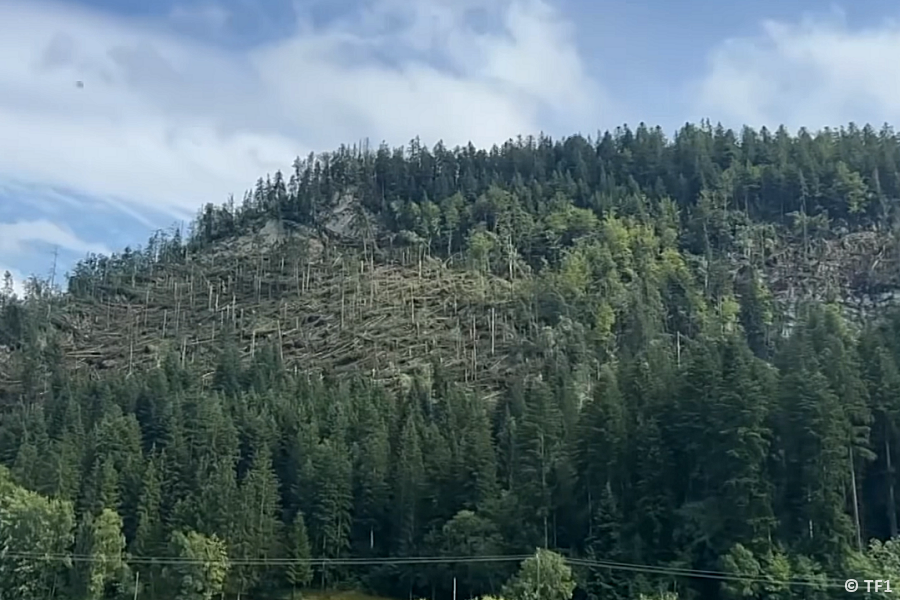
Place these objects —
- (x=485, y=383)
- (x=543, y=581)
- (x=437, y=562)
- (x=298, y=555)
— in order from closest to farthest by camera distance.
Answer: (x=543, y=581) → (x=437, y=562) → (x=298, y=555) → (x=485, y=383)

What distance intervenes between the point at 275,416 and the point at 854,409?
171 feet

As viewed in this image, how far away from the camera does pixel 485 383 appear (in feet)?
380

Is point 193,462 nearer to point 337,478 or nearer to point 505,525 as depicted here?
point 337,478

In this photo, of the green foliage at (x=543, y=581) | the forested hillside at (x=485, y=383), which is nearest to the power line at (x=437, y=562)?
the forested hillside at (x=485, y=383)

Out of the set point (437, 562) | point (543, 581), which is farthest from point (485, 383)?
point (543, 581)

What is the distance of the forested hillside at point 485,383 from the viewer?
6400 centimetres

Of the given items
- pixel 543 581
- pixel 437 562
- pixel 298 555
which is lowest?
pixel 543 581

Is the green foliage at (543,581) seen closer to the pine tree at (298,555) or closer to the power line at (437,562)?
the power line at (437,562)

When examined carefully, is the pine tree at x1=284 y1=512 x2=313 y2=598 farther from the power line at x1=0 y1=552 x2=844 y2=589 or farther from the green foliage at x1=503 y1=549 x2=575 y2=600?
the green foliage at x1=503 y1=549 x2=575 y2=600

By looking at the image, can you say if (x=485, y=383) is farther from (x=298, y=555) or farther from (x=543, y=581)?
(x=543, y=581)

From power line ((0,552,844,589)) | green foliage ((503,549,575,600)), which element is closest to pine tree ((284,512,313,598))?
power line ((0,552,844,589))

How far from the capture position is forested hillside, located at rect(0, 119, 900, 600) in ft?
210

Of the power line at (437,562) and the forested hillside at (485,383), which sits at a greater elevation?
the forested hillside at (485,383)

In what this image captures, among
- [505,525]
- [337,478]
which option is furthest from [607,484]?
[337,478]
